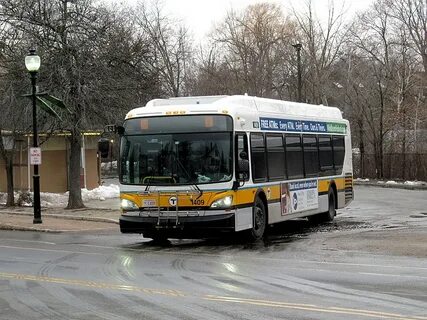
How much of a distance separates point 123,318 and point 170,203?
6801 mm

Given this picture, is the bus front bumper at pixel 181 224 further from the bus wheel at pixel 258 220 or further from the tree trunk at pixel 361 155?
the tree trunk at pixel 361 155

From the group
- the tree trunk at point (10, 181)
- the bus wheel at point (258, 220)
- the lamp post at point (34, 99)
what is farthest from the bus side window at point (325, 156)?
the tree trunk at point (10, 181)

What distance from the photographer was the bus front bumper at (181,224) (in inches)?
549

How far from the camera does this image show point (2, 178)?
3403cm

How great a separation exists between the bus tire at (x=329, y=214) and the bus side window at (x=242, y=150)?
21.1 feet

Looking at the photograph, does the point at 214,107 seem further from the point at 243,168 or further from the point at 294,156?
the point at 294,156

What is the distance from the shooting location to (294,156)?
17.7m

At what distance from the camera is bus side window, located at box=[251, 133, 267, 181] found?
600 inches

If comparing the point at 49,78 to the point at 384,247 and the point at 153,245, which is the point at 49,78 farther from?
the point at 384,247

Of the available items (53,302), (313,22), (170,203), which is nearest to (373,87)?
(313,22)

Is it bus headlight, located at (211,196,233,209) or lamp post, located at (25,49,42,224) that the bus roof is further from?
lamp post, located at (25,49,42,224)

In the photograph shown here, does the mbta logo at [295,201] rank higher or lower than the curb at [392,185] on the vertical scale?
higher

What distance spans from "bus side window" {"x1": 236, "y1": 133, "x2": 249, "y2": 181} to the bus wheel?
37.1 inches

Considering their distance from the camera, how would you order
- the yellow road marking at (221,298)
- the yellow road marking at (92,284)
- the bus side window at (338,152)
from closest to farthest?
the yellow road marking at (221,298)
the yellow road marking at (92,284)
the bus side window at (338,152)
